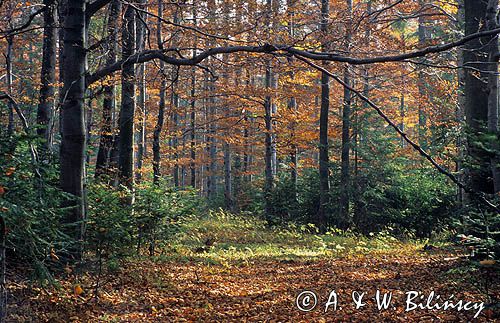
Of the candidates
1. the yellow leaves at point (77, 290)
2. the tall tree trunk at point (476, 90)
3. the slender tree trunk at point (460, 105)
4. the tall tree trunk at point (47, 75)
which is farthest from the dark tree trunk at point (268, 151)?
the yellow leaves at point (77, 290)

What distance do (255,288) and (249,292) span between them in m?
0.27

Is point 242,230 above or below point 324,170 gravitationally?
below

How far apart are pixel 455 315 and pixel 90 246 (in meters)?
5.11

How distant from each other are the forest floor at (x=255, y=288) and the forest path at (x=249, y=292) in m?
0.01

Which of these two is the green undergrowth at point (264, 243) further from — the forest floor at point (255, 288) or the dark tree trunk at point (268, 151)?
the dark tree trunk at point (268, 151)

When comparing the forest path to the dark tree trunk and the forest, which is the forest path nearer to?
the forest

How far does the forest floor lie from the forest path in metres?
0.01

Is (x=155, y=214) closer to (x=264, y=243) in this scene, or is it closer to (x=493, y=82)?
(x=264, y=243)

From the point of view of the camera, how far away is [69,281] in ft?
20.0

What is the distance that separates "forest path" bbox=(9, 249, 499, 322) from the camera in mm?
5230

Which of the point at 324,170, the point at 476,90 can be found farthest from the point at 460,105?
the point at 476,90

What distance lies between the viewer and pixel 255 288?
23.3 ft

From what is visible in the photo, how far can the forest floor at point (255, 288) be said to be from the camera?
17.3 ft

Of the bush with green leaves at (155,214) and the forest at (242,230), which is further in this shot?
the bush with green leaves at (155,214)
